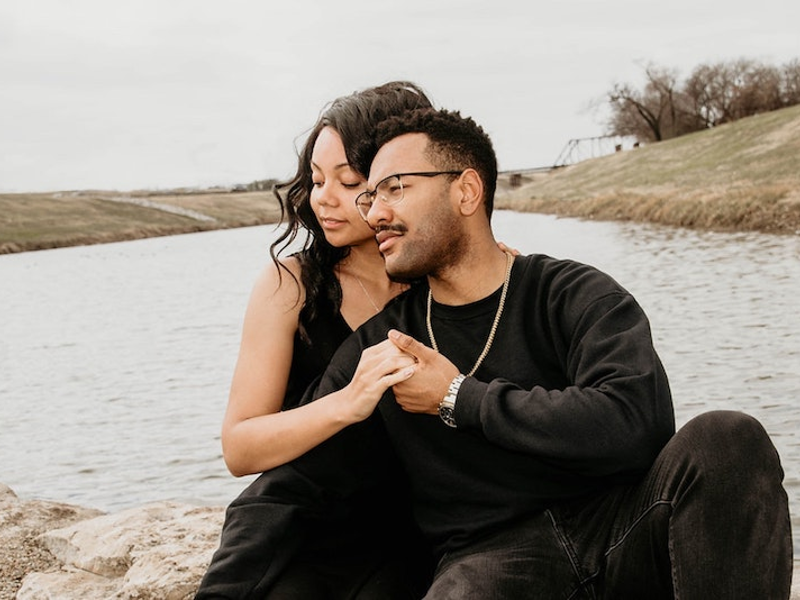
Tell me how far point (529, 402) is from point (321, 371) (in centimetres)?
101

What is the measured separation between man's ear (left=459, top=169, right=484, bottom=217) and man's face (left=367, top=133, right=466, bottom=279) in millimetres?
24

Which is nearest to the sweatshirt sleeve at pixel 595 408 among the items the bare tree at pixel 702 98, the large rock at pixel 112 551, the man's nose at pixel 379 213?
the man's nose at pixel 379 213

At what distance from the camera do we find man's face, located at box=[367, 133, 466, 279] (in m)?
3.28

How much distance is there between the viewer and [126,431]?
33.0 feet

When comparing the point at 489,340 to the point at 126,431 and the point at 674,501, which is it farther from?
the point at 126,431

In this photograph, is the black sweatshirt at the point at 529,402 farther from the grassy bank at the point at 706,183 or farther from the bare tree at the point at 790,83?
the bare tree at the point at 790,83

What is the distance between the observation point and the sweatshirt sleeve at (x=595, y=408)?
2783mm

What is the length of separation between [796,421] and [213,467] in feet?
14.8

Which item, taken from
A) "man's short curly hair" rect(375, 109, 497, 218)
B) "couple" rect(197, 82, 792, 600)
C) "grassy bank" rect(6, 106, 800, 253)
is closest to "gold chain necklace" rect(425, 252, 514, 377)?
"couple" rect(197, 82, 792, 600)

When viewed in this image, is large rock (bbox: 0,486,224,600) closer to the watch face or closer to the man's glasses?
the watch face

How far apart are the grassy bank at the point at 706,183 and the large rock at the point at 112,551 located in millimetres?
19408

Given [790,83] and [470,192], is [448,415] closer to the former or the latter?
[470,192]

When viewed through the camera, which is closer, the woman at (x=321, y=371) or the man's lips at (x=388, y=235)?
the woman at (x=321, y=371)

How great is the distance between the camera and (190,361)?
14203mm
